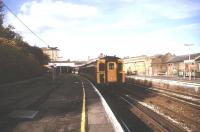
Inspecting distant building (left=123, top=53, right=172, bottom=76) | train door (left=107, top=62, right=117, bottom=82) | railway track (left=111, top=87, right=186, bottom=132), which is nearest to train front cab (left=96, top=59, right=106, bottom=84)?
train door (left=107, top=62, right=117, bottom=82)

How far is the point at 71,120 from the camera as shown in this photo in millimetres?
10477

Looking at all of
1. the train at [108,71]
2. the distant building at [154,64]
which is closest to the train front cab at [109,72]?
the train at [108,71]

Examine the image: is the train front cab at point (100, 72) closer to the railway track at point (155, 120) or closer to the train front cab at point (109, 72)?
the train front cab at point (109, 72)

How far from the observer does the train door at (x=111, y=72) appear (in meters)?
24.4

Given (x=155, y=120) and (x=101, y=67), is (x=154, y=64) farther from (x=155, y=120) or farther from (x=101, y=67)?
(x=155, y=120)

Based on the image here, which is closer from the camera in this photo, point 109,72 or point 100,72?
point 100,72

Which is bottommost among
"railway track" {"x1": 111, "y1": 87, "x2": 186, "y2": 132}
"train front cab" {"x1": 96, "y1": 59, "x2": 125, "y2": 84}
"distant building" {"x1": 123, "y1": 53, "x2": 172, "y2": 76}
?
"railway track" {"x1": 111, "y1": 87, "x2": 186, "y2": 132}

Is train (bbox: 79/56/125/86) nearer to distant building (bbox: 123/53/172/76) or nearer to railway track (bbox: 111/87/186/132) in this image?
railway track (bbox: 111/87/186/132)

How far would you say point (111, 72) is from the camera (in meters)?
24.6

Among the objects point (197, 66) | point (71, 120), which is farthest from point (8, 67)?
point (197, 66)

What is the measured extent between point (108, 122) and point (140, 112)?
14.1 feet

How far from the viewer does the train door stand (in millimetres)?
24436

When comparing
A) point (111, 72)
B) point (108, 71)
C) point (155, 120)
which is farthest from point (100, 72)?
point (155, 120)

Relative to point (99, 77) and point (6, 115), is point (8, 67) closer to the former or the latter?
point (99, 77)
